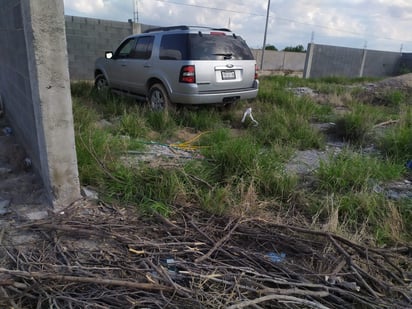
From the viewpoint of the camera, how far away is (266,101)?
7.82m

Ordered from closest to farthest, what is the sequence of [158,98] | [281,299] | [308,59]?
[281,299] → [158,98] → [308,59]

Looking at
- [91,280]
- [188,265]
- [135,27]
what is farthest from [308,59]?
[91,280]

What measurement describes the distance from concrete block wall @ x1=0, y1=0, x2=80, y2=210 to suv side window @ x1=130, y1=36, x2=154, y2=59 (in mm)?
3587

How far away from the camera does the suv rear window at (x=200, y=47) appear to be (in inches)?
229

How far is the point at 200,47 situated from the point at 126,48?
2.66 meters

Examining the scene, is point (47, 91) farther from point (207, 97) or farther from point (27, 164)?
point (207, 97)

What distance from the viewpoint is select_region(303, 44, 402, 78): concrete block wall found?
19.3 meters

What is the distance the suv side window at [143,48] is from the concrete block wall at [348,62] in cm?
1441

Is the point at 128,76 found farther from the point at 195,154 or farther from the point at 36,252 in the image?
the point at 36,252

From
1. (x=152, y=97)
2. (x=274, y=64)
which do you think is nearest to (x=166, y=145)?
(x=152, y=97)

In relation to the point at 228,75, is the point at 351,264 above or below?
below

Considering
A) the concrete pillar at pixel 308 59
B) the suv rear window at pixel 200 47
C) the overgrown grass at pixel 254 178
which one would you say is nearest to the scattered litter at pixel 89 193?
the overgrown grass at pixel 254 178

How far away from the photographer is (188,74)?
18.9ft

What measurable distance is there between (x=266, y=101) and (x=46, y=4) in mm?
6130
